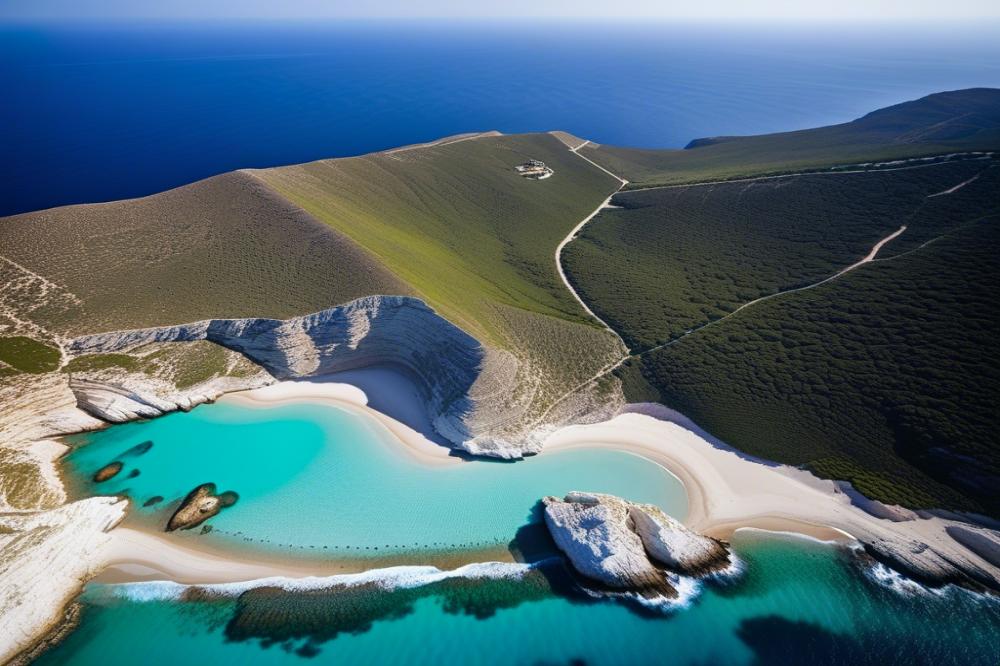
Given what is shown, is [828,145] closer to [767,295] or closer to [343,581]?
[767,295]

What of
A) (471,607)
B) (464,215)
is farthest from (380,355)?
(464,215)

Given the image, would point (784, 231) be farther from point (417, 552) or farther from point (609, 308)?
point (417, 552)

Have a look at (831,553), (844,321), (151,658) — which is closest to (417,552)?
(151,658)

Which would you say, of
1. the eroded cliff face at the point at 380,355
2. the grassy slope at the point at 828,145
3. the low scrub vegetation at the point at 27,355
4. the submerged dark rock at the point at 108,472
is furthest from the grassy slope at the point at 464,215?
the submerged dark rock at the point at 108,472

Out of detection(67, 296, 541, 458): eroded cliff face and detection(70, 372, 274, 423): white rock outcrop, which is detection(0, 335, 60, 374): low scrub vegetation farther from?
detection(70, 372, 274, 423): white rock outcrop

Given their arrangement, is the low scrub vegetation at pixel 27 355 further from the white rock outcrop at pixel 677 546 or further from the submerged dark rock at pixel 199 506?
the white rock outcrop at pixel 677 546
